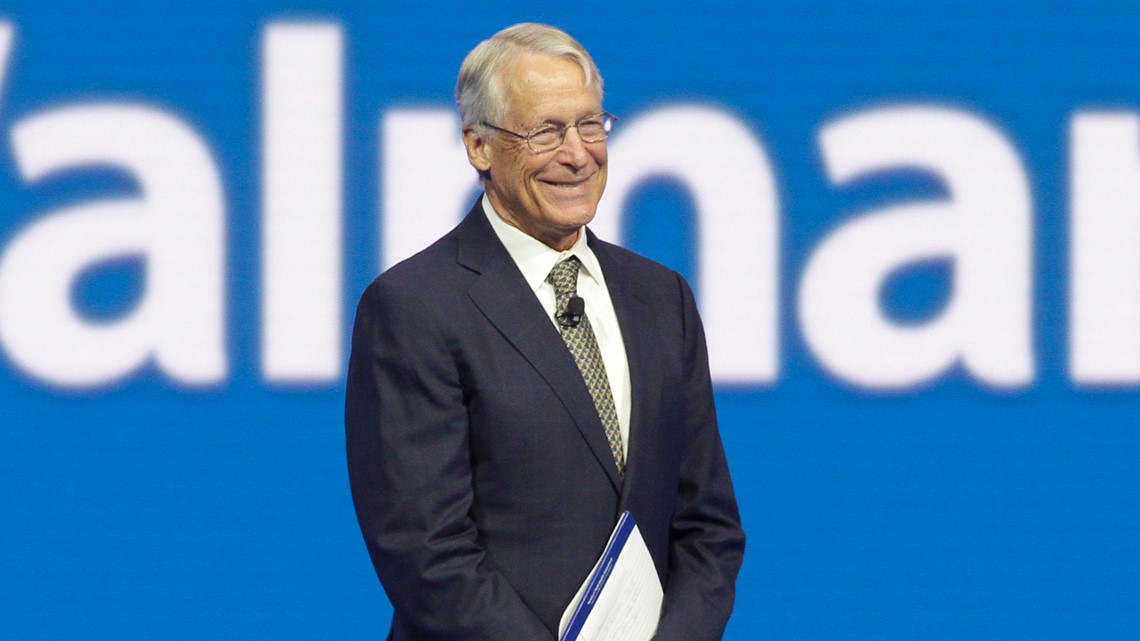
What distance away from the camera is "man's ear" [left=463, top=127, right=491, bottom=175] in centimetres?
183

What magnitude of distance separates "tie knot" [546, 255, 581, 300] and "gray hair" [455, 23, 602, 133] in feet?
0.64

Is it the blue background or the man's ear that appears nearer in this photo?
the man's ear

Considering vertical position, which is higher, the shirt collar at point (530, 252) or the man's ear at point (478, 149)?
the man's ear at point (478, 149)

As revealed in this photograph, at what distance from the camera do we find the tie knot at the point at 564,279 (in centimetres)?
184

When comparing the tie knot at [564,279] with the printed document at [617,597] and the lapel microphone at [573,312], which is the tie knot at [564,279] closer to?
the lapel microphone at [573,312]

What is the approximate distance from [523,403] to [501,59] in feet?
1.33

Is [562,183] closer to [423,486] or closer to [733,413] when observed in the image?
[423,486]

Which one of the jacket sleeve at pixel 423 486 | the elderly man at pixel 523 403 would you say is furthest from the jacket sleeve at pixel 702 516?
the jacket sleeve at pixel 423 486

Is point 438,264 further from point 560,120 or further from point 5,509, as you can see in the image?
point 5,509

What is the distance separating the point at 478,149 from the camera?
184 cm

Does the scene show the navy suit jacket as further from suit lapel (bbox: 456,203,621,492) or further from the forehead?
the forehead

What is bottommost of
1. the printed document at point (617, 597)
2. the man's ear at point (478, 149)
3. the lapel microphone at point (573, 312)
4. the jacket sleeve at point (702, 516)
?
Answer: the printed document at point (617, 597)

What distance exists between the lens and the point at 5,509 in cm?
319

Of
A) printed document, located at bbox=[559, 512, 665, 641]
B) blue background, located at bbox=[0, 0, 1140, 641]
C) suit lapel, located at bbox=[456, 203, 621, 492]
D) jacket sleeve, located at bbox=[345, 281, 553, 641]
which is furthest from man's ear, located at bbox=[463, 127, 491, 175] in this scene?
blue background, located at bbox=[0, 0, 1140, 641]
